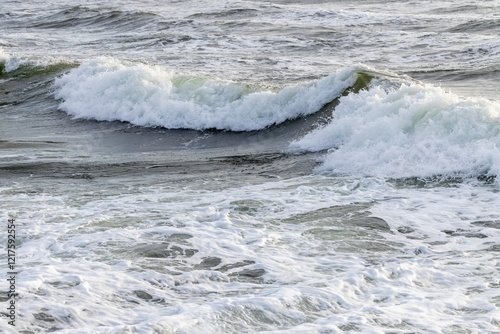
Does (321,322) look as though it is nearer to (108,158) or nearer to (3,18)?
(108,158)

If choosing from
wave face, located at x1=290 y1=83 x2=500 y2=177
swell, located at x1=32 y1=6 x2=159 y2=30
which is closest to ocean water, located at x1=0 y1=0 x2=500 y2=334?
wave face, located at x1=290 y1=83 x2=500 y2=177

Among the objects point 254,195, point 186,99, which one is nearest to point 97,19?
point 186,99

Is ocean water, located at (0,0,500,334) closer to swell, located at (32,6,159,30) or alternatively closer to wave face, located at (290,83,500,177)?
wave face, located at (290,83,500,177)

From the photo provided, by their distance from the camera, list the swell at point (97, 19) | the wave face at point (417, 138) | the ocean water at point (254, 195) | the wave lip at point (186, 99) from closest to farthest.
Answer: the ocean water at point (254, 195)
the wave face at point (417, 138)
the wave lip at point (186, 99)
the swell at point (97, 19)

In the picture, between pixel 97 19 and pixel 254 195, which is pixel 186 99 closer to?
pixel 254 195

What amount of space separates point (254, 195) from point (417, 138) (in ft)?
9.22

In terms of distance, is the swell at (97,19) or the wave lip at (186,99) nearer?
the wave lip at (186,99)

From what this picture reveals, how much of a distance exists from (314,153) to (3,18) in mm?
29450

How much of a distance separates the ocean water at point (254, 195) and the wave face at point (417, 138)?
0.10 feet

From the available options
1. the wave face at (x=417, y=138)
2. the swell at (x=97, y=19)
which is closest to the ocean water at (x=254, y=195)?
the wave face at (x=417, y=138)

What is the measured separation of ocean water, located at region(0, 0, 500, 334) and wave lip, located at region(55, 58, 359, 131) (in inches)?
1.7

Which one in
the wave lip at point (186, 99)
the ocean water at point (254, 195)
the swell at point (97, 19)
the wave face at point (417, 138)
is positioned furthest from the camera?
the swell at point (97, 19)

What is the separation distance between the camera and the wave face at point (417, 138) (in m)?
8.52

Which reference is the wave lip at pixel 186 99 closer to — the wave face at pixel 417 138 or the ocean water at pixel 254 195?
the ocean water at pixel 254 195
